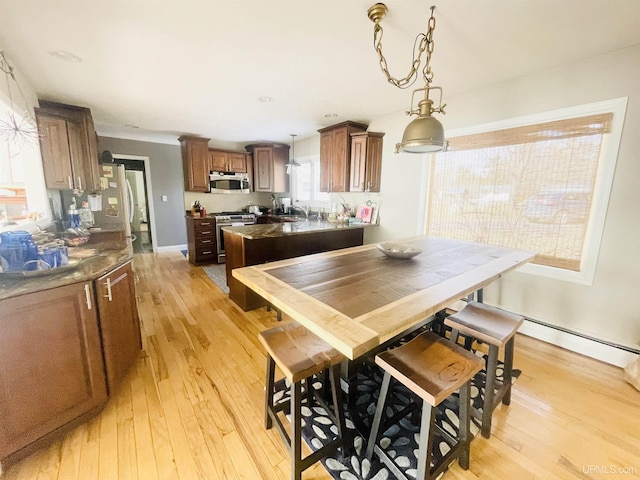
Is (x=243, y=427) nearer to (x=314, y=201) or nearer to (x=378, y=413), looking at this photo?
(x=378, y=413)

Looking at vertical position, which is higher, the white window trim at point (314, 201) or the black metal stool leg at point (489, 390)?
the white window trim at point (314, 201)

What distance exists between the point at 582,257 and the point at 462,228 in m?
1.01

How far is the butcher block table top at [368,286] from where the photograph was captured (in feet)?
3.15

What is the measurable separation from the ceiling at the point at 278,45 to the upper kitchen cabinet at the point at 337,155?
30.6 inches

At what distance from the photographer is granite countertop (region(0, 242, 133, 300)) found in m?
1.23

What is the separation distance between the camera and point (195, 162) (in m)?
4.89

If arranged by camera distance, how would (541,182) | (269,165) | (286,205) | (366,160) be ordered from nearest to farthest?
(541,182), (366,160), (269,165), (286,205)

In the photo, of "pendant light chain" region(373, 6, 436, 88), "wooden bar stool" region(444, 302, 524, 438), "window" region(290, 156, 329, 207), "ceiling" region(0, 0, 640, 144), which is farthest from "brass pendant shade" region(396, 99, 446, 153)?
"window" region(290, 156, 329, 207)

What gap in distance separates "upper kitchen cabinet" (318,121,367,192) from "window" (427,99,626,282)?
1400 mm

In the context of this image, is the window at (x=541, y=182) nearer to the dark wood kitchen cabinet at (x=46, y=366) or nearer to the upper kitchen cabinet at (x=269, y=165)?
the dark wood kitchen cabinet at (x=46, y=366)

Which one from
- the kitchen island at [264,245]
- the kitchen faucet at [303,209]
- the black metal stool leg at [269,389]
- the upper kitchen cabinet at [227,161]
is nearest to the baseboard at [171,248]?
the upper kitchen cabinet at [227,161]

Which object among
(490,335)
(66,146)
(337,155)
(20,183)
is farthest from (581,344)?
(66,146)

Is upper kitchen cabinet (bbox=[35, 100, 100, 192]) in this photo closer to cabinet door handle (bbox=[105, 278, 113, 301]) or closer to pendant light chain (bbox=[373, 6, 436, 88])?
cabinet door handle (bbox=[105, 278, 113, 301])

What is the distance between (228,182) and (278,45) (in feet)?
12.5
